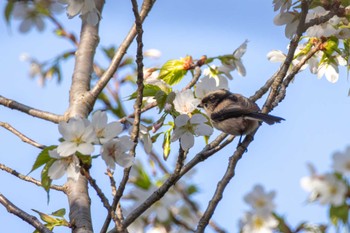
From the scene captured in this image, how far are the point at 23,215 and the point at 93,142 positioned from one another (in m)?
0.73

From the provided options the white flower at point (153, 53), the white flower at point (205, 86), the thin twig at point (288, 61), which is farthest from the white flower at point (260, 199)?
the white flower at point (153, 53)

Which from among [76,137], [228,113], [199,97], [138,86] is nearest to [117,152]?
[76,137]

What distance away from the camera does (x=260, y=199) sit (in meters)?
2.72

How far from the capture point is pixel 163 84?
4.20 meters

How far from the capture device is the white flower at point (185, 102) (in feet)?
13.2

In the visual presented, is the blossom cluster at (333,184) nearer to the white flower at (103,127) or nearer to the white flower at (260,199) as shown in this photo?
the white flower at (260,199)

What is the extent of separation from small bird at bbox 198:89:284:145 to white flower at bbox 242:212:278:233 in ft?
6.07

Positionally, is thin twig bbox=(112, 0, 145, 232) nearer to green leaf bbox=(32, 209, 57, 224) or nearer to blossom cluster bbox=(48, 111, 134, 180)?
blossom cluster bbox=(48, 111, 134, 180)

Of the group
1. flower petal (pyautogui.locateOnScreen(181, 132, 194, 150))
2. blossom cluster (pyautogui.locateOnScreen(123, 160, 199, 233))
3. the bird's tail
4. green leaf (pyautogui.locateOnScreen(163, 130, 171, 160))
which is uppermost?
the bird's tail

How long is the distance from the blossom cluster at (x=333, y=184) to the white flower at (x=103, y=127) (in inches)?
46.6

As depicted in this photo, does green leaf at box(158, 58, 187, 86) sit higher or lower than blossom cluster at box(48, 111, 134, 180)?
higher

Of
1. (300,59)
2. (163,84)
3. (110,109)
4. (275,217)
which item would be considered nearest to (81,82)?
(110,109)

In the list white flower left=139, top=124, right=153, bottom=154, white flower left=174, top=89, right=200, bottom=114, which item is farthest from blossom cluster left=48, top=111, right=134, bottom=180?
white flower left=174, top=89, right=200, bottom=114

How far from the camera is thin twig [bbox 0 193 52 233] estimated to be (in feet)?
11.8
